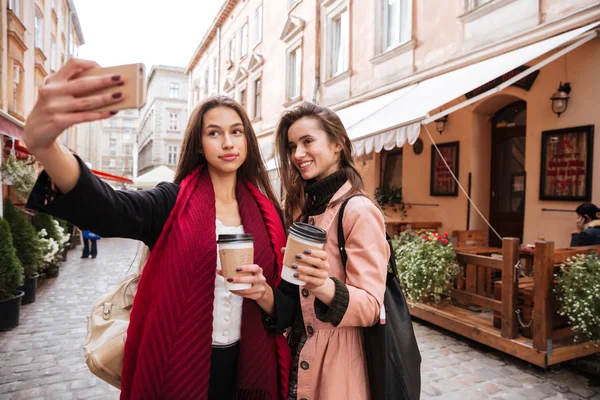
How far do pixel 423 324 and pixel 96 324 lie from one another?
15.7ft

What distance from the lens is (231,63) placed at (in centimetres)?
2136

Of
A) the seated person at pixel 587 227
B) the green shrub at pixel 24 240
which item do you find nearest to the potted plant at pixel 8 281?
the green shrub at pixel 24 240

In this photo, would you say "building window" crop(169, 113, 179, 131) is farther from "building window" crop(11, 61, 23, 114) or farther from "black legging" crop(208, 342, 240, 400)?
"black legging" crop(208, 342, 240, 400)

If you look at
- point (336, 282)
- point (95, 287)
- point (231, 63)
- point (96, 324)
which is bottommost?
point (95, 287)

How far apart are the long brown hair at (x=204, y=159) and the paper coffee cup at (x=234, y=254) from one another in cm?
61

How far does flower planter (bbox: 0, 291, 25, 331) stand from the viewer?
16.9 feet

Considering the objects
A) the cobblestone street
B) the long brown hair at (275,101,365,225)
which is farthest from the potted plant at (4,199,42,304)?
the long brown hair at (275,101,365,225)

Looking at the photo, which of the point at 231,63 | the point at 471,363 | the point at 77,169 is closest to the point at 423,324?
the point at 471,363

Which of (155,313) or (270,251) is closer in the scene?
(155,313)

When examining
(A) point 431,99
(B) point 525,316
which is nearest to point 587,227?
(B) point 525,316

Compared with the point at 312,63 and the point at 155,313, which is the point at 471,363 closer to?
the point at 155,313

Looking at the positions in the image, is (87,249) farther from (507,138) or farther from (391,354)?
(391,354)

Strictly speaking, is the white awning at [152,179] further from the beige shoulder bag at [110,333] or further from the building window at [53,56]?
the beige shoulder bag at [110,333]

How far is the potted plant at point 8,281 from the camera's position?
16.4 ft
